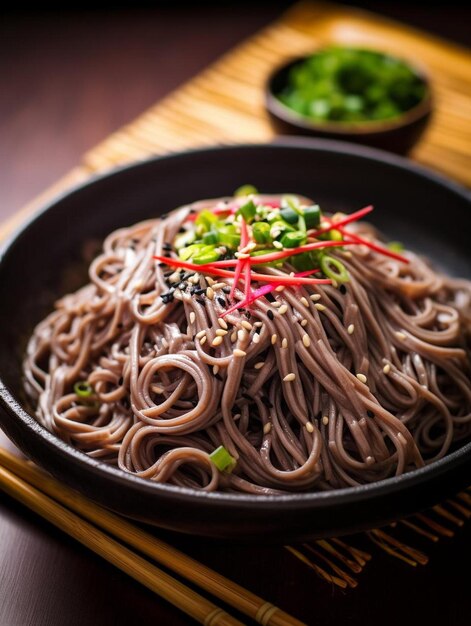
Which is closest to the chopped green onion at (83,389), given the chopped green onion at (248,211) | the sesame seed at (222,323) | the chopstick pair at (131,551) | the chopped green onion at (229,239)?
the chopstick pair at (131,551)

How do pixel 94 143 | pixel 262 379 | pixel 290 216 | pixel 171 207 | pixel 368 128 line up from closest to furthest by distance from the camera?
pixel 262 379 < pixel 290 216 < pixel 171 207 < pixel 368 128 < pixel 94 143

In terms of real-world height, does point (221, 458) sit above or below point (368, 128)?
below

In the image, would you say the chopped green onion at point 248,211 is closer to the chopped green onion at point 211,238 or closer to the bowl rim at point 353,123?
the chopped green onion at point 211,238

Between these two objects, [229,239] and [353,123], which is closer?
[229,239]

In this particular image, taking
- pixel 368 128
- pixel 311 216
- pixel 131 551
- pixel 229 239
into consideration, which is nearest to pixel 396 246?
pixel 311 216

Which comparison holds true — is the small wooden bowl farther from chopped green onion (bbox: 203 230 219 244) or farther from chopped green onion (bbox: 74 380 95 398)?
chopped green onion (bbox: 74 380 95 398)

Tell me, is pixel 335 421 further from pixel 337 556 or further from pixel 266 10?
pixel 266 10

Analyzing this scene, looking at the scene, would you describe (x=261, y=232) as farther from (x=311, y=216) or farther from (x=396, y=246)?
(x=396, y=246)

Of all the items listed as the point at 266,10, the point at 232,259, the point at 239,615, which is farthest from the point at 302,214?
the point at 266,10
